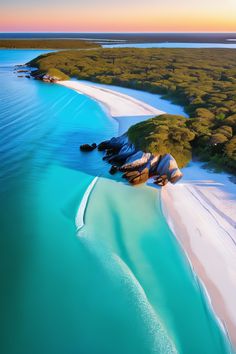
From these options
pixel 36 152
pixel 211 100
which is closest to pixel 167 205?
pixel 36 152

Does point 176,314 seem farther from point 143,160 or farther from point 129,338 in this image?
point 143,160

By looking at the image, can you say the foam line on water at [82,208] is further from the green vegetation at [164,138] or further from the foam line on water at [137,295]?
the green vegetation at [164,138]

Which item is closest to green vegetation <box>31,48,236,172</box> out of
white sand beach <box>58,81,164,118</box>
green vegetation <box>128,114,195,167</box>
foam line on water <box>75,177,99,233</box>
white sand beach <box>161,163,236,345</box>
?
green vegetation <box>128,114,195,167</box>

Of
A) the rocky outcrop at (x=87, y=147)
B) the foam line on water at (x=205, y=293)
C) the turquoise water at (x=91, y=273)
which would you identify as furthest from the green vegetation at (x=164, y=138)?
the foam line on water at (x=205, y=293)

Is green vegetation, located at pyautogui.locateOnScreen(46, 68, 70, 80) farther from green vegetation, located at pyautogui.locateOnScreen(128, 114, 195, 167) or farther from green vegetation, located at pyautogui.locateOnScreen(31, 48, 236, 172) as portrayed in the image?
green vegetation, located at pyautogui.locateOnScreen(128, 114, 195, 167)

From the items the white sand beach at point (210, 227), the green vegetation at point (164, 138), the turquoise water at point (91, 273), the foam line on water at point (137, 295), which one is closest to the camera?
the foam line on water at point (137, 295)

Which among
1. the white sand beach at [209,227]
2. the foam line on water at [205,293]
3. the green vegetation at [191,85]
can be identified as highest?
the green vegetation at [191,85]

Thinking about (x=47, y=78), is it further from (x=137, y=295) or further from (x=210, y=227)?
(x=137, y=295)
